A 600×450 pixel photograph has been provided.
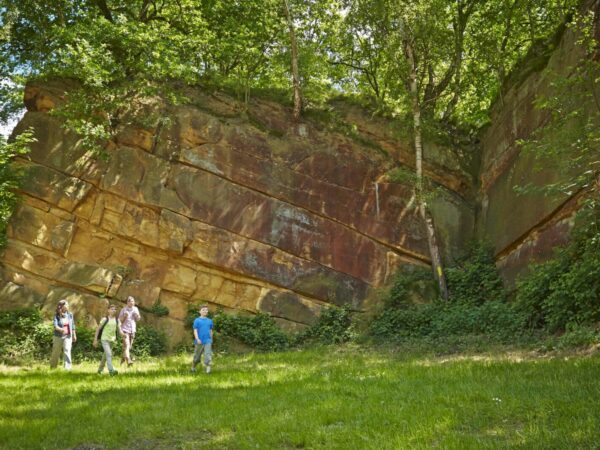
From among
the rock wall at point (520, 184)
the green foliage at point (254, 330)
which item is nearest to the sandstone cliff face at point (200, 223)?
the green foliage at point (254, 330)

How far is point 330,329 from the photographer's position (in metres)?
17.9

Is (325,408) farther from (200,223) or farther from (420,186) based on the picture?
(420,186)

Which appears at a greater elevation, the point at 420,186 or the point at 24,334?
the point at 420,186

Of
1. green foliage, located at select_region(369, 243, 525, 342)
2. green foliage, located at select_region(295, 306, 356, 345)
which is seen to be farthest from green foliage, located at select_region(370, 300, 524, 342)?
green foliage, located at select_region(295, 306, 356, 345)

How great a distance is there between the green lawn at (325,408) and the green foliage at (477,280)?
252 inches

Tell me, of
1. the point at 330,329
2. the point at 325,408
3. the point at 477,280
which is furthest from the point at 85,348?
the point at 477,280

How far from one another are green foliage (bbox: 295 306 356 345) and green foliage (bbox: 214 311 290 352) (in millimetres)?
726

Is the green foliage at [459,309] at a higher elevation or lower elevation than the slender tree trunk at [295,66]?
lower

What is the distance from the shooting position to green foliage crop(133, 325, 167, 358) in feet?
54.4

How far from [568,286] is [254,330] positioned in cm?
1008

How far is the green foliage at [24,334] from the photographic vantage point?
1580 cm

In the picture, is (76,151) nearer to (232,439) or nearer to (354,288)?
(354,288)

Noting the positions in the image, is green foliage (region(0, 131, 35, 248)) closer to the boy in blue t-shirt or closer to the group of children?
the group of children

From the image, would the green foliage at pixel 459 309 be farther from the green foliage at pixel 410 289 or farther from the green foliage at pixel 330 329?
the green foliage at pixel 330 329
